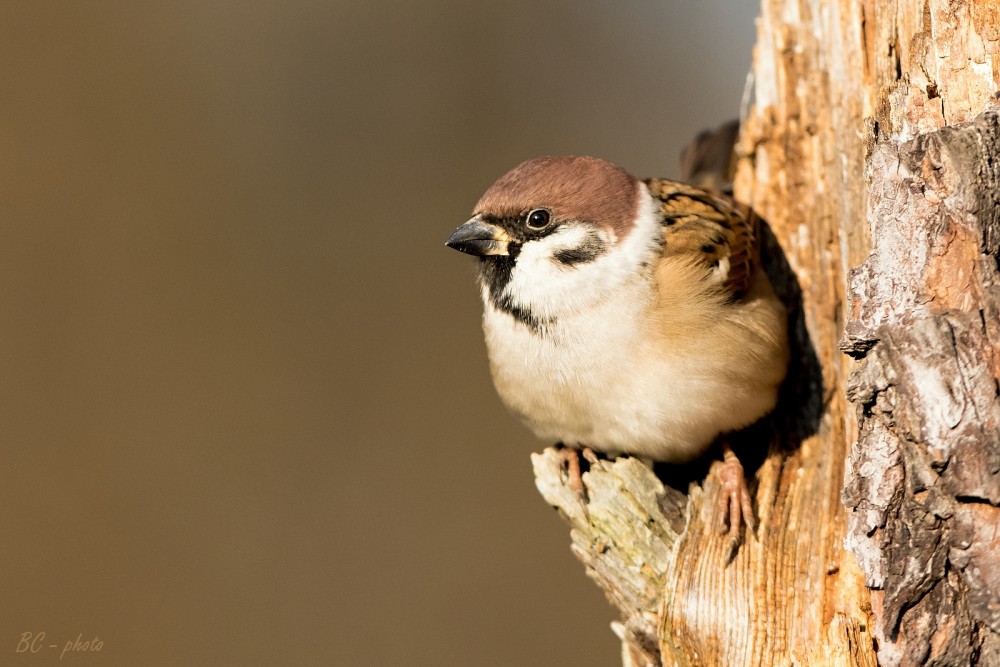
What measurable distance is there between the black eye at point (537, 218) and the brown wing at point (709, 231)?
34cm

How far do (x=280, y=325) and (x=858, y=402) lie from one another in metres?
4.07

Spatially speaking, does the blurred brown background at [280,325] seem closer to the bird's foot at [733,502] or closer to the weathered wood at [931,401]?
the bird's foot at [733,502]

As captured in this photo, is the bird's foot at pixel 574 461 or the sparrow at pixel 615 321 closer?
the sparrow at pixel 615 321

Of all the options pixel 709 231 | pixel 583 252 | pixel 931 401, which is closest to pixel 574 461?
pixel 583 252

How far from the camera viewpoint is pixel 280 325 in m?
5.47

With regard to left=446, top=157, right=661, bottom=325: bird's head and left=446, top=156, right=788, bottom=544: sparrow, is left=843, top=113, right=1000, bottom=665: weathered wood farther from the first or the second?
left=446, top=157, right=661, bottom=325: bird's head

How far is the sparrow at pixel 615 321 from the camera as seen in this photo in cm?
256

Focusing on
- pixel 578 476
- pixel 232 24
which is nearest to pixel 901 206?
pixel 578 476

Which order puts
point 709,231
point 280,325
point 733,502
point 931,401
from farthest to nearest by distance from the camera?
point 280,325
point 709,231
point 733,502
point 931,401

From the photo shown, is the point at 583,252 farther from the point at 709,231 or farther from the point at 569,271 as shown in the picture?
the point at 709,231

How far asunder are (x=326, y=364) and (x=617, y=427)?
3149 mm

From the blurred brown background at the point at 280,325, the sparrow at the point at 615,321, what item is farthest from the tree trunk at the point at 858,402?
the blurred brown background at the point at 280,325

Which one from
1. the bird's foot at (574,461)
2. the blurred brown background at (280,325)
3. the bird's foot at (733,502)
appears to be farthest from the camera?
the blurred brown background at (280,325)

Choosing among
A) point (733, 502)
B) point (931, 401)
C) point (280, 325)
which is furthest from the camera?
point (280, 325)
